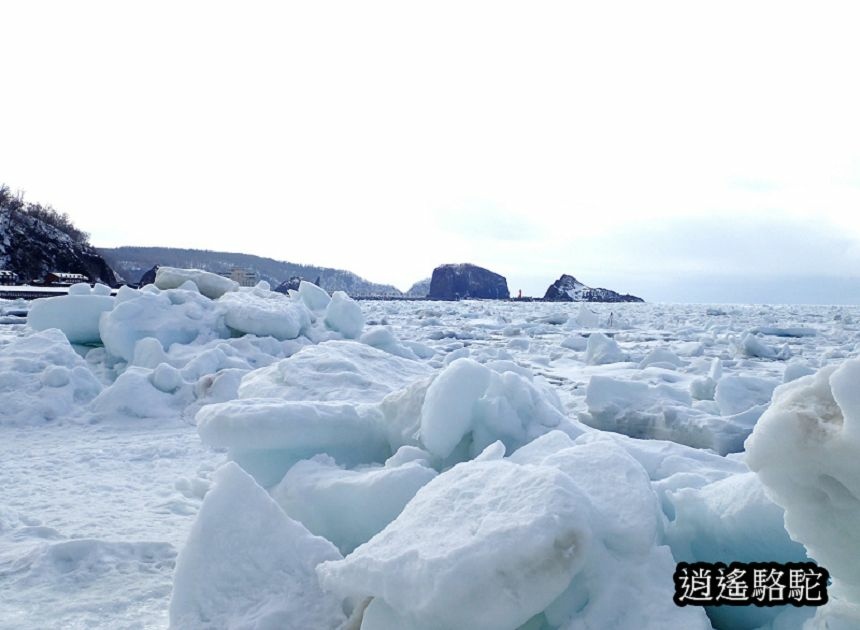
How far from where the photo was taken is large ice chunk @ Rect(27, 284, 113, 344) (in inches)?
310

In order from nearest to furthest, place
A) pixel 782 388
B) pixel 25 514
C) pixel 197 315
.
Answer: pixel 782 388 < pixel 25 514 < pixel 197 315

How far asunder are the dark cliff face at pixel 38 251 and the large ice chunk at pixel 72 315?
108ft

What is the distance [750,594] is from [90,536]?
248 centimetres

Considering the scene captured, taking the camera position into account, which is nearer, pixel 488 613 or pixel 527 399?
pixel 488 613

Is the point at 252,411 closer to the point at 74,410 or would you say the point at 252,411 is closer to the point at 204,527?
the point at 204,527

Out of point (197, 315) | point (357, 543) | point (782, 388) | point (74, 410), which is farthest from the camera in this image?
point (197, 315)

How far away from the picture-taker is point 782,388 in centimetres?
138

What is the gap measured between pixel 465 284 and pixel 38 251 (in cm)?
4814

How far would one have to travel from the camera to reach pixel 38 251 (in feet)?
124

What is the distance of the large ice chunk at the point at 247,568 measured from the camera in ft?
5.92

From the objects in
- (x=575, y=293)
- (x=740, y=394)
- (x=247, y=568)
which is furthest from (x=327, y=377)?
(x=575, y=293)

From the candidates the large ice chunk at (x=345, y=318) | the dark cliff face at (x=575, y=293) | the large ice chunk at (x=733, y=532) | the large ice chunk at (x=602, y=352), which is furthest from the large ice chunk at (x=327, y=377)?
the dark cliff face at (x=575, y=293)

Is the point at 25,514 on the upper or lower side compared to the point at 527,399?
lower

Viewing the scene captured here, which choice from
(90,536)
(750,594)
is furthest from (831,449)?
(90,536)
